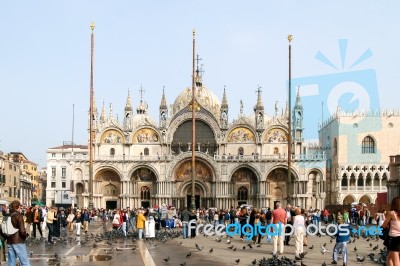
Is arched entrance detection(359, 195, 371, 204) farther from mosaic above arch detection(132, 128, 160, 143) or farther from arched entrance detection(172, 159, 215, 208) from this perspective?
mosaic above arch detection(132, 128, 160, 143)

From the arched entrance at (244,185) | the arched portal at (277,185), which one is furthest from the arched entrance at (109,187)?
the arched portal at (277,185)

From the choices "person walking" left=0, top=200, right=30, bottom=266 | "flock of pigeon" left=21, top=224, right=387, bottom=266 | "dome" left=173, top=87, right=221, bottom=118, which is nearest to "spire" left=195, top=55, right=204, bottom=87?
"dome" left=173, top=87, right=221, bottom=118

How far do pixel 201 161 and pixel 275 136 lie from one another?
29.6 feet

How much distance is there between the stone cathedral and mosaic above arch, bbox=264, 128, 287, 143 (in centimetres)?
11

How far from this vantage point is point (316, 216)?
1587 inches

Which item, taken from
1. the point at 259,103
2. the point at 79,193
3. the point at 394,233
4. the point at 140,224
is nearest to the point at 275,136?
the point at 259,103

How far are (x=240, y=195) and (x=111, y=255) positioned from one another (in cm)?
5080

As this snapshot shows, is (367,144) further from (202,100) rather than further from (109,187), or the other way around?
(109,187)

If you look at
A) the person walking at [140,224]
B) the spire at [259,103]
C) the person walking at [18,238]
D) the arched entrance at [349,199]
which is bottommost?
the arched entrance at [349,199]

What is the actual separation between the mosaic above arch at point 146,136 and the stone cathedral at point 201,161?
114mm

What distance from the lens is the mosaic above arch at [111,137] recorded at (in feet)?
240

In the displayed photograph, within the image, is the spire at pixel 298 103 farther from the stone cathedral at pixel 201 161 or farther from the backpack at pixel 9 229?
the backpack at pixel 9 229

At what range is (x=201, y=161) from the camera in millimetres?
69812

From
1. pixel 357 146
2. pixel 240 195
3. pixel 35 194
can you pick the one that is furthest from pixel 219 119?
pixel 35 194
